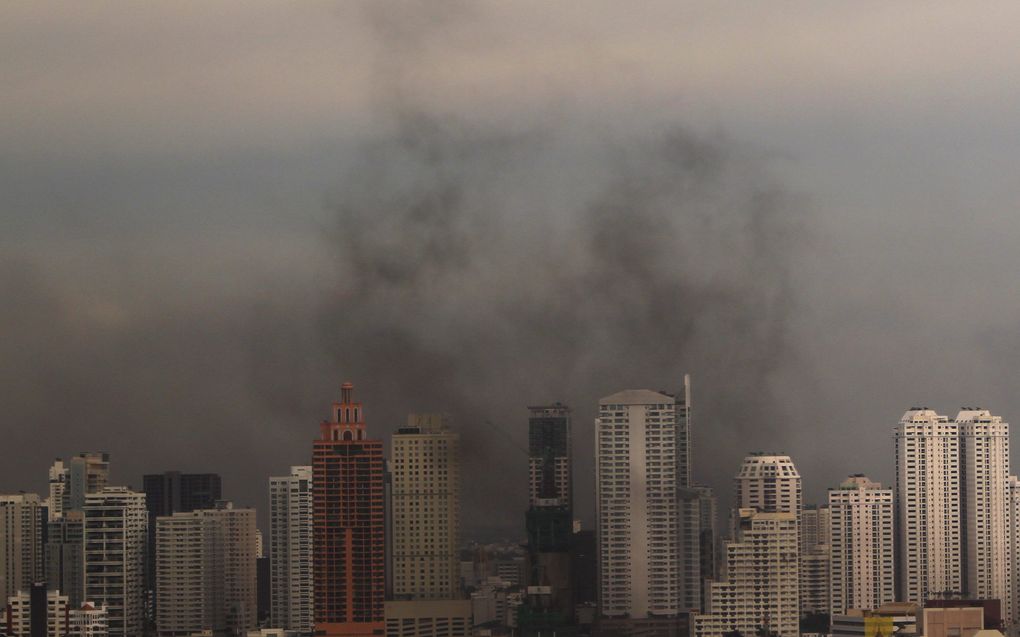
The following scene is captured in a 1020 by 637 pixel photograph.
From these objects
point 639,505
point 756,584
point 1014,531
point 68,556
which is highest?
Result: point 639,505

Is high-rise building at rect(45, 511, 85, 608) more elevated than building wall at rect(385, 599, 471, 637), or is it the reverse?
high-rise building at rect(45, 511, 85, 608)

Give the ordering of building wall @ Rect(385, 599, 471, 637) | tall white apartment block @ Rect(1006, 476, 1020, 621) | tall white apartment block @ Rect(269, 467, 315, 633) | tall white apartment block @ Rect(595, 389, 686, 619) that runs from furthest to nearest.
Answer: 1. tall white apartment block @ Rect(1006, 476, 1020, 621)
2. tall white apartment block @ Rect(269, 467, 315, 633)
3. tall white apartment block @ Rect(595, 389, 686, 619)
4. building wall @ Rect(385, 599, 471, 637)

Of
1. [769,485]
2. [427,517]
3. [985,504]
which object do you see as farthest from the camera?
[985,504]

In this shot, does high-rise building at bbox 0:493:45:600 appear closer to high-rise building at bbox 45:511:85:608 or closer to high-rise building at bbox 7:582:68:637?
high-rise building at bbox 45:511:85:608

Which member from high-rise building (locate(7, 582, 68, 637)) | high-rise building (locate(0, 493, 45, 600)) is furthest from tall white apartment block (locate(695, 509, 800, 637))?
high-rise building (locate(0, 493, 45, 600))

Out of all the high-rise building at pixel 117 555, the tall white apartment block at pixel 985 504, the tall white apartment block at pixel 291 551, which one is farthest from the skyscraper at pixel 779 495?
the high-rise building at pixel 117 555

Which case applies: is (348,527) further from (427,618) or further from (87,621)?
(87,621)

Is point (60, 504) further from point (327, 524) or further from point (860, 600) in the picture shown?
point (860, 600)

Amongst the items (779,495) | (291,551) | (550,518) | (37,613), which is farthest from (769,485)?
(37,613)
